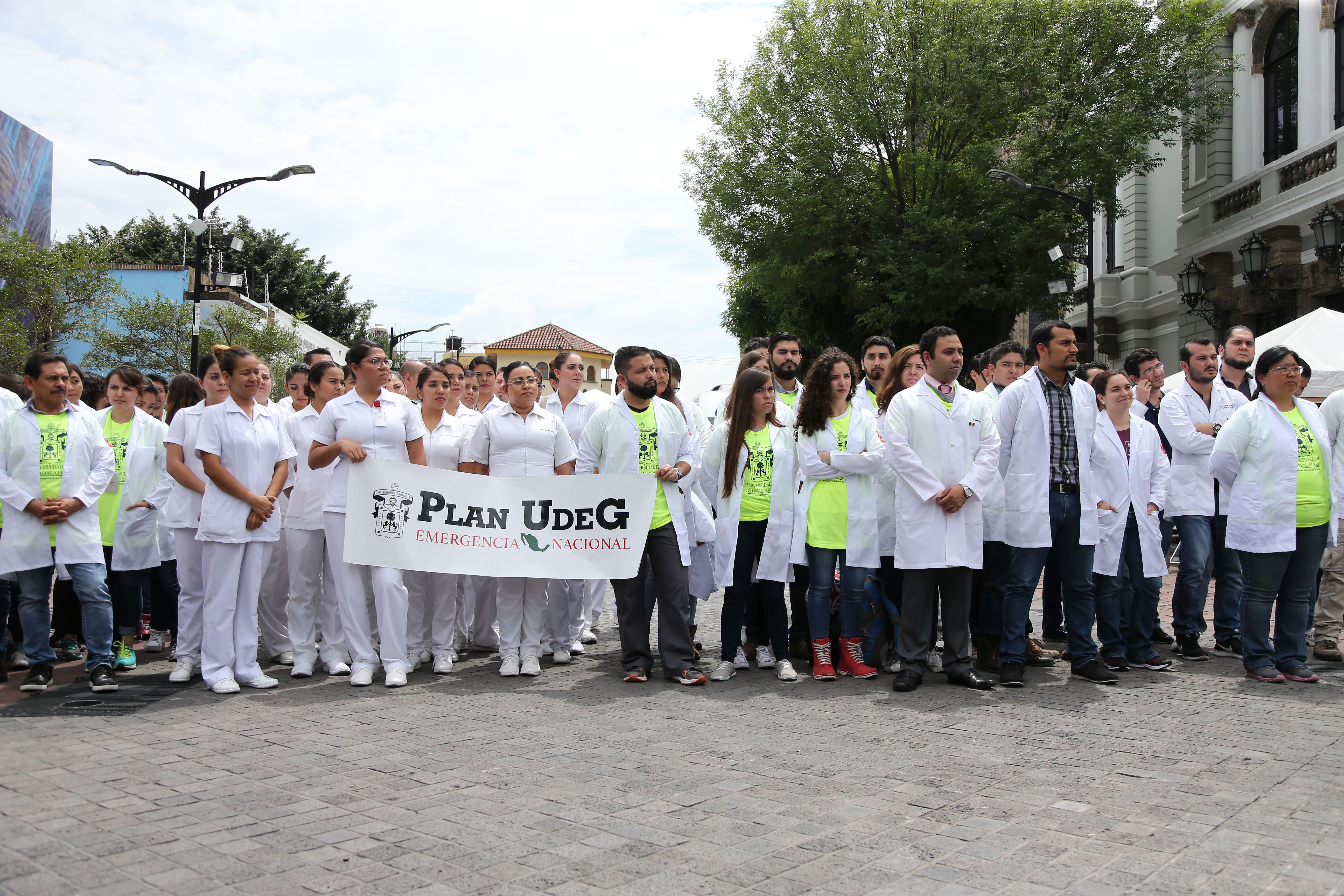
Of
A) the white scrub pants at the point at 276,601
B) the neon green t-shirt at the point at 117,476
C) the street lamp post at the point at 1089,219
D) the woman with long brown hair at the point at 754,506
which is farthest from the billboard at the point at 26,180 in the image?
the woman with long brown hair at the point at 754,506

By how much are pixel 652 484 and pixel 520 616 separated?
4.53 ft

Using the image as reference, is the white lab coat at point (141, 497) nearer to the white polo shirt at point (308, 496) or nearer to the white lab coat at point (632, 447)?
the white polo shirt at point (308, 496)

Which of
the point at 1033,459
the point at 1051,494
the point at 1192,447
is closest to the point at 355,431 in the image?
the point at 1033,459

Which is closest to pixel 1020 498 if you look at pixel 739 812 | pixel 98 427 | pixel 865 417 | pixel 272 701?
pixel 865 417

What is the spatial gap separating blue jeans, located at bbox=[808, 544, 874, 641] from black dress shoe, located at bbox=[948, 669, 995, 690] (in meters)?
0.70

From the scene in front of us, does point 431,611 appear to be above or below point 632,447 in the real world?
below

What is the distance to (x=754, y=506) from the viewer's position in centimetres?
751

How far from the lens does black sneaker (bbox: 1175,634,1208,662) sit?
26.5ft

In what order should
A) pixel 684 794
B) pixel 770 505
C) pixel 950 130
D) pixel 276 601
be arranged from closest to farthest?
pixel 684 794, pixel 770 505, pixel 276 601, pixel 950 130

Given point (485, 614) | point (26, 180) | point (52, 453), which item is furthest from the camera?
point (26, 180)

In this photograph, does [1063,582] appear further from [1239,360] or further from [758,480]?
[1239,360]

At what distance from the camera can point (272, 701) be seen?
6.52 metres

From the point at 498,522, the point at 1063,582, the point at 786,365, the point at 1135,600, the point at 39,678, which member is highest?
the point at 786,365

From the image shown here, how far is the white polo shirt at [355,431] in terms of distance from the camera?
7.35 meters
